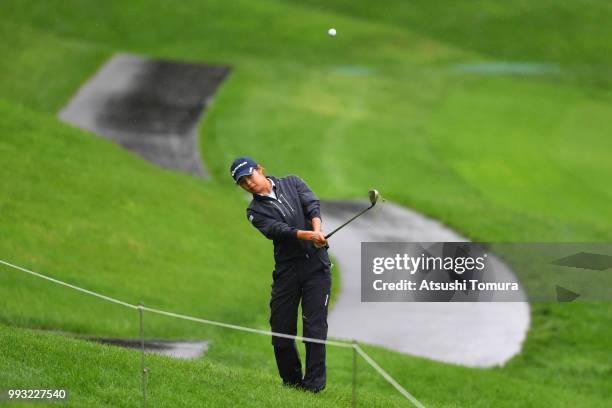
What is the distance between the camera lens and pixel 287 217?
36.7ft

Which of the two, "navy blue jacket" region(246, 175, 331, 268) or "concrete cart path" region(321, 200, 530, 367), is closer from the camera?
"navy blue jacket" region(246, 175, 331, 268)

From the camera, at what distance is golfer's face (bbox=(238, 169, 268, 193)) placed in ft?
35.8

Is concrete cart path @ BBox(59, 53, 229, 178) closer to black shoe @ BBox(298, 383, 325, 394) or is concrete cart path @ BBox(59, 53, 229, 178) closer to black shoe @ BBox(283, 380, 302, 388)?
black shoe @ BBox(283, 380, 302, 388)

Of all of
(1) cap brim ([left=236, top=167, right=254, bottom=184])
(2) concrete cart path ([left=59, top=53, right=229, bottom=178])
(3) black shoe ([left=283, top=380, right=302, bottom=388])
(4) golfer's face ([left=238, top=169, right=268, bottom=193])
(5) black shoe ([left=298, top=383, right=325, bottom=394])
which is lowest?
(2) concrete cart path ([left=59, top=53, right=229, bottom=178])

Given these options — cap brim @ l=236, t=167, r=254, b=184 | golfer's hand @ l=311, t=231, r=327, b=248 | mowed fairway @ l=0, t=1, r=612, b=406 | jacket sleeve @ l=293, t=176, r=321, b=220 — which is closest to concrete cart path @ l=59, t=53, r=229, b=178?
mowed fairway @ l=0, t=1, r=612, b=406

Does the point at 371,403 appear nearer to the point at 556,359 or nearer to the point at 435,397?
the point at 435,397

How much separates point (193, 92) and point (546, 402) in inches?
1202

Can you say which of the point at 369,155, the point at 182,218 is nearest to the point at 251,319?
the point at 182,218

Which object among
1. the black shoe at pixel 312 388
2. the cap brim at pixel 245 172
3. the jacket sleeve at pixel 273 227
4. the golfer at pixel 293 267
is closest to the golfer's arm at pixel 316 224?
the golfer at pixel 293 267

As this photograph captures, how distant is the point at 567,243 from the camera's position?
26.4m

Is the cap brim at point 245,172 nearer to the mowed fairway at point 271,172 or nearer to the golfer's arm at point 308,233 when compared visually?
the golfer's arm at point 308,233

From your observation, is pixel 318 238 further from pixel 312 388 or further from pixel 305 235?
pixel 312 388

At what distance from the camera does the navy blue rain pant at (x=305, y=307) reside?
1112 cm

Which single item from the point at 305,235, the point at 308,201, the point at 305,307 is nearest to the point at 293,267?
the point at 305,307
